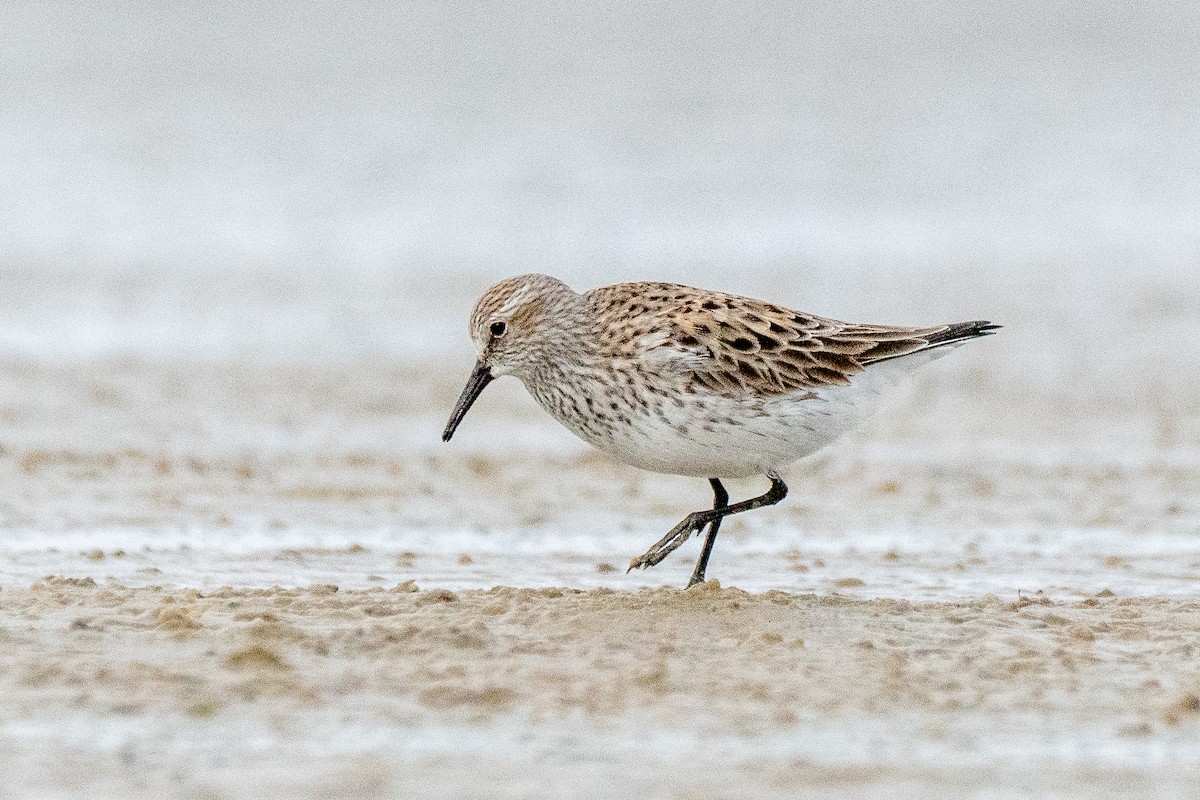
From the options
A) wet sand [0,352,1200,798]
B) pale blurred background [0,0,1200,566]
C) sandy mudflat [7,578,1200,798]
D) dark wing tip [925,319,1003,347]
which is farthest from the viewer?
pale blurred background [0,0,1200,566]

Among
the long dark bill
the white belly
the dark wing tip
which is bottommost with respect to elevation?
the white belly

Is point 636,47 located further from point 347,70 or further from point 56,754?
point 56,754

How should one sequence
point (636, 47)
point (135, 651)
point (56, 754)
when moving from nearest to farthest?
point (56, 754)
point (135, 651)
point (636, 47)

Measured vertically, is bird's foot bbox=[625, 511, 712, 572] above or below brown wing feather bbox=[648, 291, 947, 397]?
below

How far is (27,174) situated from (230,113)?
2.03m

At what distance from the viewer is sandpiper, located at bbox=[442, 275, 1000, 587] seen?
6.35 m

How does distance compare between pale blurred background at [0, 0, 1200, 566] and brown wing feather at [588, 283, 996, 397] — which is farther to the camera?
pale blurred background at [0, 0, 1200, 566]

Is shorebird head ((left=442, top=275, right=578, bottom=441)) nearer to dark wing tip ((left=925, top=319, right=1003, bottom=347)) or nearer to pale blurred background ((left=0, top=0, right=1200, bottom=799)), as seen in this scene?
pale blurred background ((left=0, top=0, right=1200, bottom=799))

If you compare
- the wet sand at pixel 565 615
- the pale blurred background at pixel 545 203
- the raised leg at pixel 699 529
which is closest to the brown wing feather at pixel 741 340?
the raised leg at pixel 699 529

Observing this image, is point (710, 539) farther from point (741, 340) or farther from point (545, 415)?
point (545, 415)

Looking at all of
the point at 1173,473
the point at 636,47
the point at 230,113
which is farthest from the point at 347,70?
the point at 1173,473

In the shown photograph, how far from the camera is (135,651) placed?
4.96 m

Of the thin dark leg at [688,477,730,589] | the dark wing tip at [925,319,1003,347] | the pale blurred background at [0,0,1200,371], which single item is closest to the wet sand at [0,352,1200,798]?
the thin dark leg at [688,477,730,589]

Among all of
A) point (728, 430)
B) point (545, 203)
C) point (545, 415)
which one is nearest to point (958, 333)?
point (728, 430)
